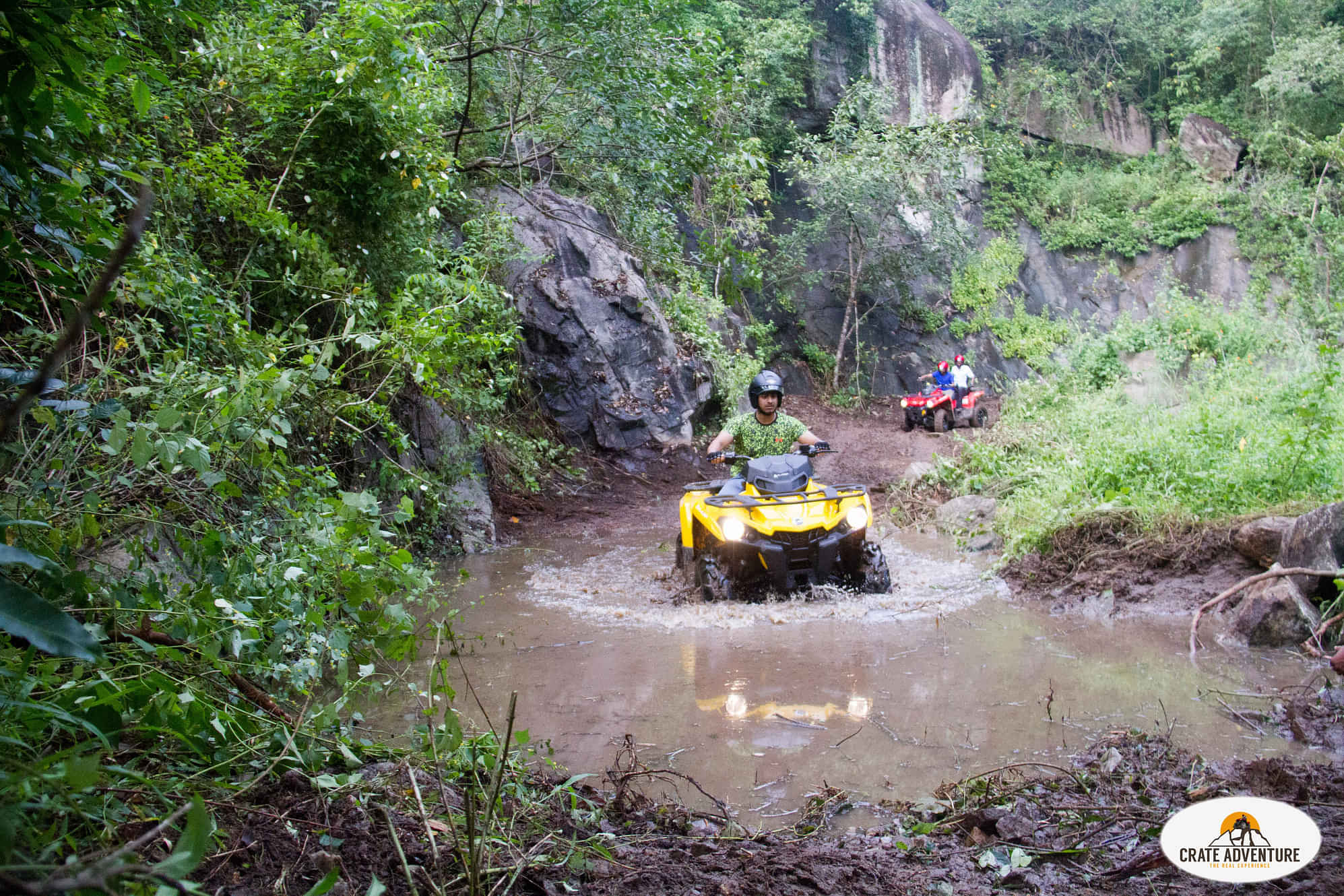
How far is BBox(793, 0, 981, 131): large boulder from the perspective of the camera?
2519 cm

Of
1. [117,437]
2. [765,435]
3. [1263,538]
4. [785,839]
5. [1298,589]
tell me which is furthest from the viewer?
[765,435]

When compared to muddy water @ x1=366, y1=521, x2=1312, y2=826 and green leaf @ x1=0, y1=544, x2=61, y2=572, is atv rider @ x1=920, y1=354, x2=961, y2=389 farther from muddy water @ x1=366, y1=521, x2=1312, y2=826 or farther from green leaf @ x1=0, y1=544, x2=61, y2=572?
green leaf @ x1=0, y1=544, x2=61, y2=572

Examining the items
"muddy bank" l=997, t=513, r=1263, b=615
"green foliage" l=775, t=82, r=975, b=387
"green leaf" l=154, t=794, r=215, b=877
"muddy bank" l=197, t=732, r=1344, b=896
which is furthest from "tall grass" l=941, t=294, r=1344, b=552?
"green foliage" l=775, t=82, r=975, b=387

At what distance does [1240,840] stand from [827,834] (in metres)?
1.19

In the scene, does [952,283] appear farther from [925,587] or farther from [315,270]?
[315,270]

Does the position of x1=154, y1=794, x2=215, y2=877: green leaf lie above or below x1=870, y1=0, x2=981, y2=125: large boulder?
below

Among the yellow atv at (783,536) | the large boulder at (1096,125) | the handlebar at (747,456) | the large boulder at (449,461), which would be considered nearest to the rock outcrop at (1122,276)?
the large boulder at (1096,125)

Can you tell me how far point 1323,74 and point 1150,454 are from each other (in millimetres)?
22831

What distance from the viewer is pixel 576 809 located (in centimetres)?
265

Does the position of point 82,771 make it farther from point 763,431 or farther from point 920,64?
point 920,64

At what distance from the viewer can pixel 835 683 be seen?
484 centimetres

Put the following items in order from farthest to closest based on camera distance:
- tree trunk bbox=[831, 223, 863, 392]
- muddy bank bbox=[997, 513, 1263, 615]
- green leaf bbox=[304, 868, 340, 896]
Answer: tree trunk bbox=[831, 223, 863, 392] < muddy bank bbox=[997, 513, 1263, 615] < green leaf bbox=[304, 868, 340, 896]

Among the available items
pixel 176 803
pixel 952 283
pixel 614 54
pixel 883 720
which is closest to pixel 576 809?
pixel 176 803

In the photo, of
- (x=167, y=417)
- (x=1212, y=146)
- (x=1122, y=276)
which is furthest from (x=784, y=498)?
(x=1212, y=146)
